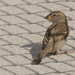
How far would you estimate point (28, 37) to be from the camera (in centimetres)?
629

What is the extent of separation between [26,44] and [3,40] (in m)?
0.38

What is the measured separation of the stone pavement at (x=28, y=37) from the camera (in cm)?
555

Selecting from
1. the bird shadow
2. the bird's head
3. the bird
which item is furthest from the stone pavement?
the bird's head

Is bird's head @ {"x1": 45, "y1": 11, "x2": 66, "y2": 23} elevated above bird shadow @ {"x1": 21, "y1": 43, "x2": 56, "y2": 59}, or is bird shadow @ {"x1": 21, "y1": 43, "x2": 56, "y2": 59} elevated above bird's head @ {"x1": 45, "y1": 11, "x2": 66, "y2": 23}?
bird's head @ {"x1": 45, "y1": 11, "x2": 66, "y2": 23}

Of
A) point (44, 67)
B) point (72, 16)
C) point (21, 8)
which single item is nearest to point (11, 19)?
point (21, 8)

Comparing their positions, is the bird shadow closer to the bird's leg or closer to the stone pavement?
the stone pavement

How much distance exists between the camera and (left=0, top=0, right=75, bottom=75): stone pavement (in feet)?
18.2

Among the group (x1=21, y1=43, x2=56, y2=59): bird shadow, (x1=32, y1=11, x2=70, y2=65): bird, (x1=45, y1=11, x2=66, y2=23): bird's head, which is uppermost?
(x1=45, y1=11, x2=66, y2=23): bird's head

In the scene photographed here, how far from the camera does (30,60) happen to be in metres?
5.73

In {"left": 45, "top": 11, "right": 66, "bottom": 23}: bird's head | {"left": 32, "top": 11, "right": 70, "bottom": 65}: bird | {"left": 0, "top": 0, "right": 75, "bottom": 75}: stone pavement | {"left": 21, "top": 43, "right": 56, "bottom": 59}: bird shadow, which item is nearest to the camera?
{"left": 0, "top": 0, "right": 75, "bottom": 75}: stone pavement

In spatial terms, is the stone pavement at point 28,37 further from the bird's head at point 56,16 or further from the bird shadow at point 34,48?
the bird's head at point 56,16

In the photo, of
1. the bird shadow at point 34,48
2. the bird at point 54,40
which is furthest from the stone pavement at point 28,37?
the bird at point 54,40

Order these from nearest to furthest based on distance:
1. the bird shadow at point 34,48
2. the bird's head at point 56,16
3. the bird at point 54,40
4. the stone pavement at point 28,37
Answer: the stone pavement at point 28,37, the bird at point 54,40, the bird shadow at point 34,48, the bird's head at point 56,16

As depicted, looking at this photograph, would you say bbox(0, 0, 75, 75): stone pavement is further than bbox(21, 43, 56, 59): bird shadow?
No
